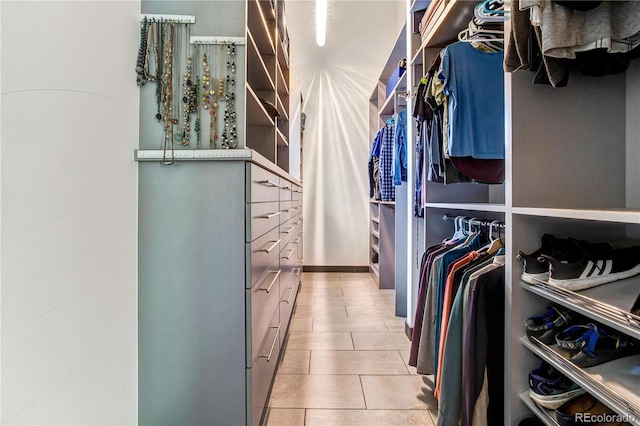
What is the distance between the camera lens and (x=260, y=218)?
141 cm

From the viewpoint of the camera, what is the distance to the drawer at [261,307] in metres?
1.24

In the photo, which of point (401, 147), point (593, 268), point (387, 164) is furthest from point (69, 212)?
point (387, 164)

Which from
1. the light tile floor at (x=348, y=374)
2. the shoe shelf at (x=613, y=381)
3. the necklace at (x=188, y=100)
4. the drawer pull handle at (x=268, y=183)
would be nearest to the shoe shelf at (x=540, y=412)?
the shoe shelf at (x=613, y=381)

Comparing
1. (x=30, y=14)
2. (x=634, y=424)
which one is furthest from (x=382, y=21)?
(x=634, y=424)

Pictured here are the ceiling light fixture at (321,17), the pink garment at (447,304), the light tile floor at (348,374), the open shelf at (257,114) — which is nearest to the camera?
the pink garment at (447,304)

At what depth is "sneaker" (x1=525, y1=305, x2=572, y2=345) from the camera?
3.43 feet

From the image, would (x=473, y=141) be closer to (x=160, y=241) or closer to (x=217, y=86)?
(x=217, y=86)

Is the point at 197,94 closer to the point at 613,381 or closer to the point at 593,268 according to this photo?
the point at 593,268

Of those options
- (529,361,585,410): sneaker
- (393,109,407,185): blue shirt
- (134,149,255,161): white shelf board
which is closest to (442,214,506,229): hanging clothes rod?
(529,361,585,410): sneaker

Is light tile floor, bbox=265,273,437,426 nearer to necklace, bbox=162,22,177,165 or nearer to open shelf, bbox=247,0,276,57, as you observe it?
necklace, bbox=162,22,177,165

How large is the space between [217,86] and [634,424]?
4.93 ft

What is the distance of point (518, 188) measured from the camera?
3.77 ft

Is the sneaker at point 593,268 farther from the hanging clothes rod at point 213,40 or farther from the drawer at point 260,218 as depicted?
the hanging clothes rod at point 213,40

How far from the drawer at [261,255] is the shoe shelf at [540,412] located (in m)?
0.96
